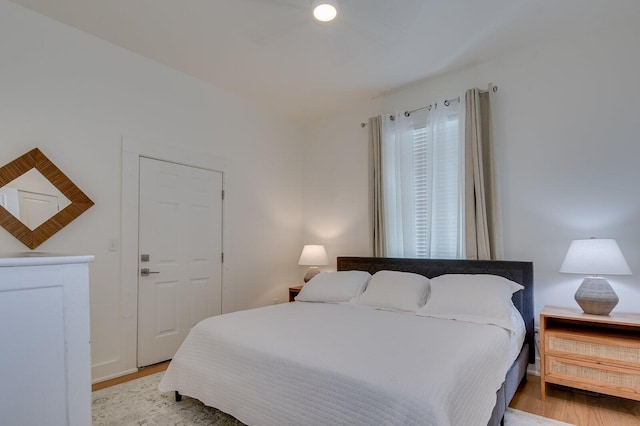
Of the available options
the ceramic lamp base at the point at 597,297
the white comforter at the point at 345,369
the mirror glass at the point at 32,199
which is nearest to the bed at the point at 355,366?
the white comforter at the point at 345,369

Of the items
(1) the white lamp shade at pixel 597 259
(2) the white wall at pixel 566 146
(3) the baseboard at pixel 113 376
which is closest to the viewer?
(1) the white lamp shade at pixel 597 259

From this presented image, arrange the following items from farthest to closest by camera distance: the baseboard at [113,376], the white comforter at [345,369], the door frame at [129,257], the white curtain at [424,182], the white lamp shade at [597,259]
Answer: the white curtain at [424,182], the door frame at [129,257], the baseboard at [113,376], the white lamp shade at [597,259], the white comforter at [345,369]

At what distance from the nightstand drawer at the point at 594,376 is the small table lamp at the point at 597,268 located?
1.23 feet

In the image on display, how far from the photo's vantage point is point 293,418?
5.28 ft

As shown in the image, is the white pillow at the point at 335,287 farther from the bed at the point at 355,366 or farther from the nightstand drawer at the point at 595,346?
the nightstand drawer at the point at 595,346

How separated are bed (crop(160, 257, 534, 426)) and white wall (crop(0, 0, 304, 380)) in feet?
3.87

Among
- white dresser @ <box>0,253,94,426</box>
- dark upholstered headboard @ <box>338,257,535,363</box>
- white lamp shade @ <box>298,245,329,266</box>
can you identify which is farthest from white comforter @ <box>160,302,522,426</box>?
white lamp shade @ <box>298,245,329,266</box>

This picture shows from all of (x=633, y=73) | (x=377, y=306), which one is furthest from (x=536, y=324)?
(x=633, y=73)

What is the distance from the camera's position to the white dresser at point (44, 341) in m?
1.01

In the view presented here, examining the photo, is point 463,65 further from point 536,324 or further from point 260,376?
point 260,376

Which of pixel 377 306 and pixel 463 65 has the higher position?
pixel 463 65

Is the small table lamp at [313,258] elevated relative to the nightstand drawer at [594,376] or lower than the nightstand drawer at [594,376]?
elevated

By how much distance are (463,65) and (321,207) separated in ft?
7.50

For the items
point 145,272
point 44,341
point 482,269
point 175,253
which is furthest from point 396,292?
A: point 44,341
